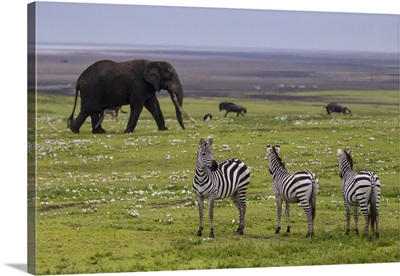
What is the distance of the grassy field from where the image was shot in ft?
81.0

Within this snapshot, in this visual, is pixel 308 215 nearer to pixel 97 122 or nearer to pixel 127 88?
pixel 97 122

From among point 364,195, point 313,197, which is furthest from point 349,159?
point 313,197

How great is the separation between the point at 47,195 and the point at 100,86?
9.96ft

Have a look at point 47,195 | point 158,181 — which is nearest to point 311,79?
point 158,181

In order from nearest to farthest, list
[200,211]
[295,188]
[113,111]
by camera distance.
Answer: [200,211] < [295,188] < [113,111]

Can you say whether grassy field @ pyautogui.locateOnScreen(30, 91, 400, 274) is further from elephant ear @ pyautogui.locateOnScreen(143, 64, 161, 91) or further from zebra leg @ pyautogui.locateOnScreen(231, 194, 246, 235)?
elephant ear @ pyautogui.locateOnScreen(143, 64, 161, 91)

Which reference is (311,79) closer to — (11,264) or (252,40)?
(252,40)

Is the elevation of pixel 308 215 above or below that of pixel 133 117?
below

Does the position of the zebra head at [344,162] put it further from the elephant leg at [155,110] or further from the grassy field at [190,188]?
the elephant leg at [155,110]

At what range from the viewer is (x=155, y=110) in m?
27.1

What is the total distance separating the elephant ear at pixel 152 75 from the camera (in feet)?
86.7

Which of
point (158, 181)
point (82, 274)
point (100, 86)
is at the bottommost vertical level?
point (82, 274)

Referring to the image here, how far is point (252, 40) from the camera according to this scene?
1042 inches

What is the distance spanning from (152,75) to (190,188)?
96.8 inches
